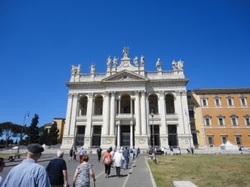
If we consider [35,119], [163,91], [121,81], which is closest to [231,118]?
[163,91]

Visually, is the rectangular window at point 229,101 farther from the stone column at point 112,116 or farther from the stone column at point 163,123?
the stone column at point 112,116

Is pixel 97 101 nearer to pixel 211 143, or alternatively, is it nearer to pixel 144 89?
pixel 144 89

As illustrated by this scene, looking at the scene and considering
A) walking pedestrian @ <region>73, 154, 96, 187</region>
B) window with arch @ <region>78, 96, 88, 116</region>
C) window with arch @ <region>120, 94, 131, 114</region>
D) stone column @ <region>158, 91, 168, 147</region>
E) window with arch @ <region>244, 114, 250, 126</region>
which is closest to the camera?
A: walking pedestrian @ <region>73, 154, 96, 187</region>

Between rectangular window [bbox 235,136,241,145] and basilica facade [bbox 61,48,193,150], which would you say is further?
rectangular window [bbox 235,136,241,145]

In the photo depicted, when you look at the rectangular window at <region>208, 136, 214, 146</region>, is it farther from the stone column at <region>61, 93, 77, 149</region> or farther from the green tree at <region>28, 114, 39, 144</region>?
the green tree at <region>28, 114, 39, 144</region>

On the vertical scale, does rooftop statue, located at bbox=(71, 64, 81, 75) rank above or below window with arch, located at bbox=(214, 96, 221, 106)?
above

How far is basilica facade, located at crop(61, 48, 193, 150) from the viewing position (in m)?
37.3

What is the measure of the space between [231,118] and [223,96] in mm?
5555

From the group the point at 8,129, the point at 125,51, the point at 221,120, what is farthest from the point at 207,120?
the point at 8,129

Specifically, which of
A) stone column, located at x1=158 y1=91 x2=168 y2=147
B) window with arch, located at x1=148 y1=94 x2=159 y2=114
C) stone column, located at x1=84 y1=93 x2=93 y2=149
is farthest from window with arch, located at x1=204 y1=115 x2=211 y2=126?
stone column, located at x1=84 y1=93 x2=93 y2=149

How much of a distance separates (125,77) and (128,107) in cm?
843

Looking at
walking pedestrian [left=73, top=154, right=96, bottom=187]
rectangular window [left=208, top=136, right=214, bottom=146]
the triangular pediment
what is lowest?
walking pedestrian [left=73, top=154, right=96, bottom=187]

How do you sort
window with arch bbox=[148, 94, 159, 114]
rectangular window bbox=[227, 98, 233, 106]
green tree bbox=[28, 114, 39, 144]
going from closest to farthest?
rectangular window bbox=[227, 98, 233, 106] < window with arch bbox=[148, 94, 159, 114] < green tree bbox=[28, 114, 39, 144]

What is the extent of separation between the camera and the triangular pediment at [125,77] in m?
39.7
